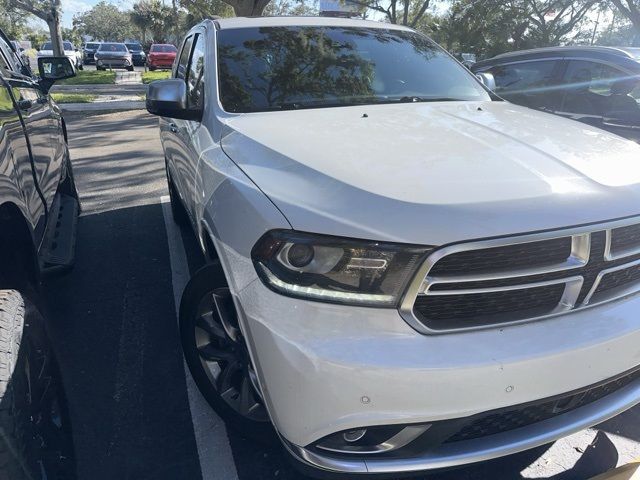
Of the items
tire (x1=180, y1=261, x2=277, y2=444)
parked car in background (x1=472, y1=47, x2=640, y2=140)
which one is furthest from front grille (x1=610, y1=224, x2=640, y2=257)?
parked car in background (x1=472, y1=47, x2=640, y2=140)

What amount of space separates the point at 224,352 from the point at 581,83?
525cm

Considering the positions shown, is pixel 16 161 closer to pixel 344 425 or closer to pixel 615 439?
pixel 344 425

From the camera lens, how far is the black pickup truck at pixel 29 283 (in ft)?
5.70

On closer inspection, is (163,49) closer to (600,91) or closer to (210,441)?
(600,91)

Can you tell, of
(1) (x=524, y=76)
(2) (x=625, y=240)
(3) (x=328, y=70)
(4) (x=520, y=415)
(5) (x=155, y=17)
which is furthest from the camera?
(5) (x=155, y=17)

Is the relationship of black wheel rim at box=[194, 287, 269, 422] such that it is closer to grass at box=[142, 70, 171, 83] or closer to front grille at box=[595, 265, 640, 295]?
front grille at box=[595, 265, 640, 295]

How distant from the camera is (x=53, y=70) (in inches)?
181

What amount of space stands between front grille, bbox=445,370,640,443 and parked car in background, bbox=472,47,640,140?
12.0ft

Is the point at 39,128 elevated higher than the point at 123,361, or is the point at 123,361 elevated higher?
the point at 39,128

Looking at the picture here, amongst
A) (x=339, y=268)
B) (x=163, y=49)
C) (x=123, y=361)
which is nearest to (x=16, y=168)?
(x=123, y=361)

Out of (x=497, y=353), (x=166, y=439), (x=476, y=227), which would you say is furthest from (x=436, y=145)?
(x=166, y=439)

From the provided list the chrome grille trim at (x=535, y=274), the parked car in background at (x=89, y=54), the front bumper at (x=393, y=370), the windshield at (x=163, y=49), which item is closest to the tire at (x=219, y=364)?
the front bumper at (x=393, y=370)

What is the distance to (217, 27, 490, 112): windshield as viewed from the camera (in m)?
3.15

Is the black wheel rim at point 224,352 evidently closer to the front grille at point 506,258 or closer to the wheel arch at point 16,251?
the wheel arch at point 16,251
